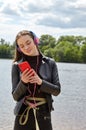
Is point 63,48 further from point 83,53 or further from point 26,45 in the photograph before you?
point 26,45

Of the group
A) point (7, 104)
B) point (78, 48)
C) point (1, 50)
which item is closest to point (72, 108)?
point (7, 104)

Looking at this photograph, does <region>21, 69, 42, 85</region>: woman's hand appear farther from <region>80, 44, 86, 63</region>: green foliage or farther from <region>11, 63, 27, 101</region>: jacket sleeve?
<region>80, 44, 86, 63</region>: green foliage

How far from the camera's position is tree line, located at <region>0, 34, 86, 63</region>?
88.6m

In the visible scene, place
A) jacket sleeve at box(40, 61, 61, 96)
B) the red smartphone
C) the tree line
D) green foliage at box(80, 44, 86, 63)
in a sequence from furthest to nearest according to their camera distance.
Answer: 1. green foliage at box(80, 44, 86, 63)
2. the tree line
3. jacket sleeve at box(40, 61, 61, 96)
4. the red smartphone

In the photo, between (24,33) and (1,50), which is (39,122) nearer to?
(24,33)

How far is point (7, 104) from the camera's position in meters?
17.8

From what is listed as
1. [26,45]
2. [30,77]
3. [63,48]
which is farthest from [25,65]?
[63,48]

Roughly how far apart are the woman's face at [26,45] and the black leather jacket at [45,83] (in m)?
0.16

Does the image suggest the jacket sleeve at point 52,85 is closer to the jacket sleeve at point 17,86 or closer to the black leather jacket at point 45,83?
the black leather jacket at point 45,83

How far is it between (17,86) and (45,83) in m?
0.26

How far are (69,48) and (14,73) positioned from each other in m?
90.3

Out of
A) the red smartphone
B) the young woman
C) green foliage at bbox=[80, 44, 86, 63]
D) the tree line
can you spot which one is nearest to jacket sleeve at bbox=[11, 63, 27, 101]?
the young woman

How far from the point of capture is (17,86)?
3791 mm

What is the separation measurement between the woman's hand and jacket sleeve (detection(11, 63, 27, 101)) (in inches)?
3.0
